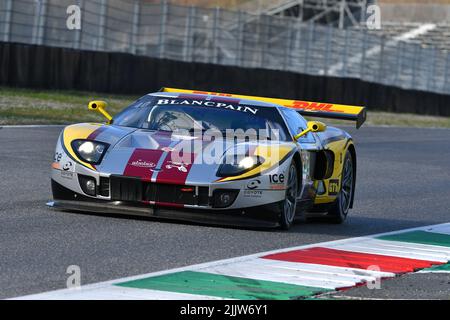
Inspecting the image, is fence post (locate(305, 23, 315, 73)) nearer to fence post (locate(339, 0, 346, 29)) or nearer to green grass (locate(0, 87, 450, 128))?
green grass (locate(0, 87, 450, 128))

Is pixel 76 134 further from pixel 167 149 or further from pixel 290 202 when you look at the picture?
pixel 290 202

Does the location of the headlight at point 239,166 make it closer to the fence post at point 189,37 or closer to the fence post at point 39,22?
the fence post at point 39,22

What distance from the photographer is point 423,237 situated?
9922 millimetres

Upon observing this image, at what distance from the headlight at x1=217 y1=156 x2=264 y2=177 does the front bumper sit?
0.29 metres

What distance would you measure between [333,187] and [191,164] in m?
2.13

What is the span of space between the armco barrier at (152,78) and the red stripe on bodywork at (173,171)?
1464 cm

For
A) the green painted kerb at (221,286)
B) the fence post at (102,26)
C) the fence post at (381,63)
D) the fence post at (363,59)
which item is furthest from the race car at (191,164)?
the fence post at (381,63)

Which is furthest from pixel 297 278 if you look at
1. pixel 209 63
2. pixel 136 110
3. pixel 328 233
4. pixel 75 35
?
pixel 209 63

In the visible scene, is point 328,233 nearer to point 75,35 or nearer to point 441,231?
point 441,231

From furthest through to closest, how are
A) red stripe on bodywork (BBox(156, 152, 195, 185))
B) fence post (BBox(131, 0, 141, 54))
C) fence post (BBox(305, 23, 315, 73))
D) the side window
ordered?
fence post (BBox(305, 23, 315, 73))
fence post (BBox(131, 0, 141, 54))
the side window
red stripe on bodywork (BBox(156, 152, 195, 185))

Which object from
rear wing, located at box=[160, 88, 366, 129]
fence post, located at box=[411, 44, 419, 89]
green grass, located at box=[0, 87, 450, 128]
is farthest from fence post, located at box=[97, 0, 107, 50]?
rear wing, located at box=[160, 88, 366, 129]

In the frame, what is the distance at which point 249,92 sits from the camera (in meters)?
31.0

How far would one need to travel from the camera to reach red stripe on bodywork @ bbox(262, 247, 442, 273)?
783 cm
